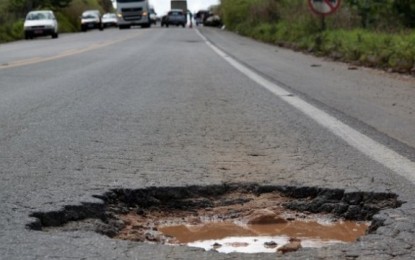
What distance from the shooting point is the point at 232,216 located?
386 centimetres

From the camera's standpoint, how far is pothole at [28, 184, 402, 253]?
11.2 feet

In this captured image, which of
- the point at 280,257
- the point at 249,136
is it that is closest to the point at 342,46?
the point at 249,136

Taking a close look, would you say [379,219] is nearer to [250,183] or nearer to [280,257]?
[280,257]

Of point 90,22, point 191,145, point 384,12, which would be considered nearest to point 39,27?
point 90,22

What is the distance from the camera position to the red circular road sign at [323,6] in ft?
67.4

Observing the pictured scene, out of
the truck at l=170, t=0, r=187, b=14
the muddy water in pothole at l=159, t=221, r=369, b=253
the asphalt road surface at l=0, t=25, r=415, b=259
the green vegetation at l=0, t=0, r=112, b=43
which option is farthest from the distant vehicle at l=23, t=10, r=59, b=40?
the truck at l=170, t=0, r=187, b=14

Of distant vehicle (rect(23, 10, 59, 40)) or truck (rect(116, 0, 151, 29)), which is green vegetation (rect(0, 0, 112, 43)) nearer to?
distant vehicle (rect(23, 10, 59, 40))

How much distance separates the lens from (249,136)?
6109mm

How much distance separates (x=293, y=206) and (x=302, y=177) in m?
0.53

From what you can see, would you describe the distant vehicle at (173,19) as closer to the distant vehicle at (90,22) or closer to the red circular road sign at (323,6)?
the distant vehicle at (90,22)

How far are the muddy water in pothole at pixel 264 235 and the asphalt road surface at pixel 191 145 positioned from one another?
18cm

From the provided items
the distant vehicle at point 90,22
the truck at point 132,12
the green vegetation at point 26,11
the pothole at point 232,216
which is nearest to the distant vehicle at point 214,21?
the truck at point 132,12

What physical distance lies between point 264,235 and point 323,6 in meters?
18.3

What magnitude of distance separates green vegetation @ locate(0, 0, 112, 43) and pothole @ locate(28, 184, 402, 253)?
35.2 meters
